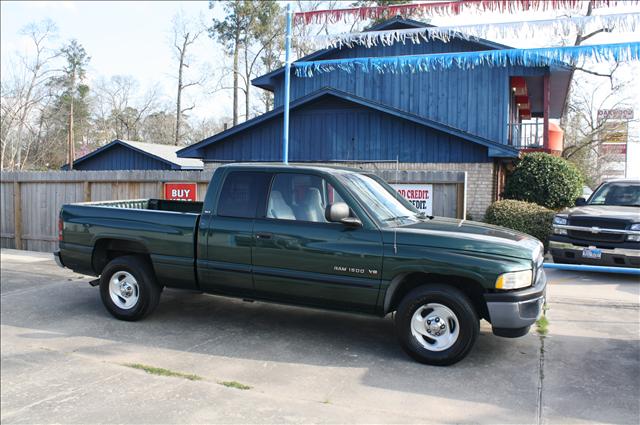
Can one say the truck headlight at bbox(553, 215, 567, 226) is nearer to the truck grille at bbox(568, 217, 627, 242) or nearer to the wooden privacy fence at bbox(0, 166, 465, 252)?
the truck grille at bbox(568, 217, 627, 242)

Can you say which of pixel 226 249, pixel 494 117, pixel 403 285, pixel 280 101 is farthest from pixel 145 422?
pixel 280 101

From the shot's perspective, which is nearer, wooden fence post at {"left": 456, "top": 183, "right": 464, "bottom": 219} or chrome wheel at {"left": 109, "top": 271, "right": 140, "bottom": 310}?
chrome wheel at {"left": 109, "top": 271, "right": 140, "bottom": 310}

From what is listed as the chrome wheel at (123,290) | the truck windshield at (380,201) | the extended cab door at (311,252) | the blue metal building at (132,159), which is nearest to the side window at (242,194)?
the extended cab door at (311,252)

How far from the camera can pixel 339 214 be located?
5.47 m

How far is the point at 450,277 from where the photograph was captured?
17.8ft

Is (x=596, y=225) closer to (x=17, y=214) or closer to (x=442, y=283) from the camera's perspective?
(x=442, y=283)

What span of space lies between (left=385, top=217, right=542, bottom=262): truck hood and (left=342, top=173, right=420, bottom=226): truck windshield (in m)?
0.20

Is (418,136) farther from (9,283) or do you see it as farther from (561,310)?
(9,283)

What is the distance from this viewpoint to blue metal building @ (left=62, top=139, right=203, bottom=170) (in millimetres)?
28047

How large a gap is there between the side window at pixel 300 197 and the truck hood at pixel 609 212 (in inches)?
235

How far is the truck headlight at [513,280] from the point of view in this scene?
5.09 metres

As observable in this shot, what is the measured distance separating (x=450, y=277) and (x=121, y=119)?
54.7 metres

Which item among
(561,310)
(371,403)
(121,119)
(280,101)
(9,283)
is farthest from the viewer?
(121,119)

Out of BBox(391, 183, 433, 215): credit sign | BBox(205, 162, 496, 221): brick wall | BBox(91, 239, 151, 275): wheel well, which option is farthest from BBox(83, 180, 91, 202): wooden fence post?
BBox(205, 162, 496, 221): brick wall
